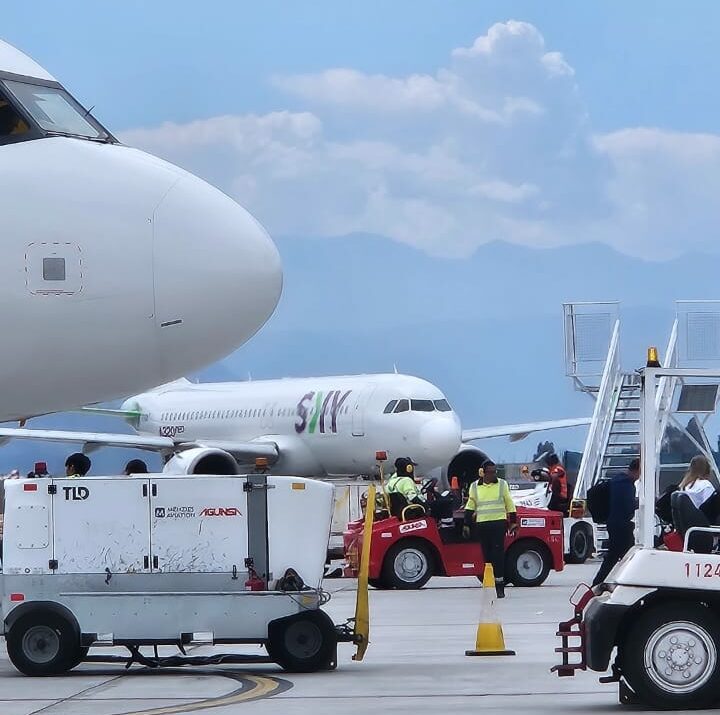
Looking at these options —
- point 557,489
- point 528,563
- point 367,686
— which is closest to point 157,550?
point 367,686

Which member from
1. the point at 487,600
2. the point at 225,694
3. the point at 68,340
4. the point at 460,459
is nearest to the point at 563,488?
the point at 460,459

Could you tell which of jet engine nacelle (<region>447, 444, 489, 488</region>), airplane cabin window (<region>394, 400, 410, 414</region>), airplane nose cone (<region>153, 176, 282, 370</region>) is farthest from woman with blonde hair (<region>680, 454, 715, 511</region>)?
jet engine nacelle (<region>447, 444, 489, 488</region>)

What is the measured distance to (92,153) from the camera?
9.30 m

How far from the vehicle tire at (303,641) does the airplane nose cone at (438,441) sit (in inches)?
998

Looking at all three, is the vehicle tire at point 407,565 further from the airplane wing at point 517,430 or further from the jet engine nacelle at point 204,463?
the airplane wing at point 517,430

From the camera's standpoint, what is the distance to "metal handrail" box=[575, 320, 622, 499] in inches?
1275

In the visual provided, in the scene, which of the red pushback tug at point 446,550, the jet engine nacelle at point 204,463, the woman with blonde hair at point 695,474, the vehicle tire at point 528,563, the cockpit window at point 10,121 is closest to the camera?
the cockpit window at point 10,121

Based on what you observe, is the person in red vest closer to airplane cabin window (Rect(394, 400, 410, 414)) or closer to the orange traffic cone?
airplane cabin window (Rect(394, 400, 410, 414))

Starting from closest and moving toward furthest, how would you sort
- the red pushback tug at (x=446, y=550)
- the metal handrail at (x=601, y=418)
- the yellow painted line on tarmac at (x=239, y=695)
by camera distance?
1. the yellow painted line on tarmac at (x=239, y=695)
2. the red pushback tug at (x=446, y=550)
3. the metal handrail at (x=601, y=418)

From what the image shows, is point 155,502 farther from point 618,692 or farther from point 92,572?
point 618,692

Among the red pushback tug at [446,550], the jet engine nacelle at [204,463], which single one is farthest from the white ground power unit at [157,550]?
the jet engine nacelle at [204,463]

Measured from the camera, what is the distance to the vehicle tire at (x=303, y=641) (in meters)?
11.6

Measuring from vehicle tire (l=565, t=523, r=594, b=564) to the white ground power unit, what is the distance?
1353 cm

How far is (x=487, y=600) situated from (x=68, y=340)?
4.90 meters
